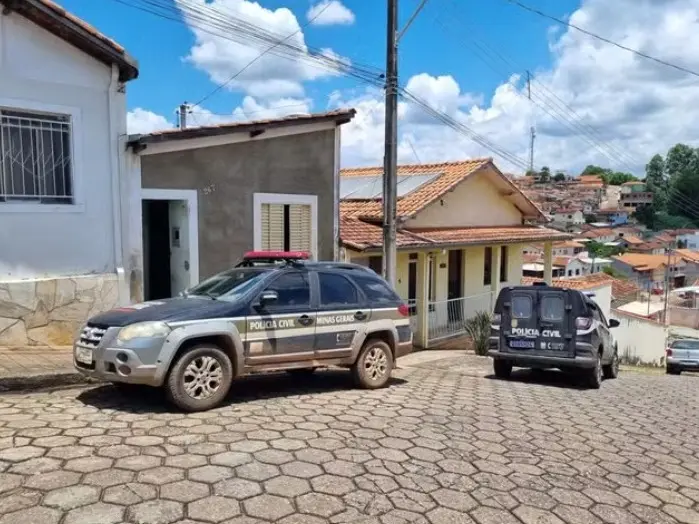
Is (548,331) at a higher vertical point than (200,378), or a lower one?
lower

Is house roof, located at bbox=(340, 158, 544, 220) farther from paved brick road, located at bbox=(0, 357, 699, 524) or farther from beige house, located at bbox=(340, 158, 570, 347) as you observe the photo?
paved brick road, located at bbox=(0, 357, 699, 524)

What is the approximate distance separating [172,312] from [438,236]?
11248 millimetres

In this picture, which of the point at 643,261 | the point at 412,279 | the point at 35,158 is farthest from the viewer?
the point at 643,261

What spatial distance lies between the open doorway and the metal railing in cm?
772

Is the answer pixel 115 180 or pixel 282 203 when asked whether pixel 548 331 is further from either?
pixel 115 180

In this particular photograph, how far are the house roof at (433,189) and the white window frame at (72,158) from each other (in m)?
8.03

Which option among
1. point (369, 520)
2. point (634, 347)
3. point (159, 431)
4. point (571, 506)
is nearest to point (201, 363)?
point (159, 431)

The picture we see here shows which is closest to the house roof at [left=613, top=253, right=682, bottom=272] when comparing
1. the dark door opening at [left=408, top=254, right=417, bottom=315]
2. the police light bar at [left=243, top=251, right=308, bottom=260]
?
the dark door opening at [left=408, top=254, right=417, bottom=315]

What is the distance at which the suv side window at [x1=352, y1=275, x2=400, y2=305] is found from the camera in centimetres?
801

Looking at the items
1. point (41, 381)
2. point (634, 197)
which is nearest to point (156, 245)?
point (41, 381)

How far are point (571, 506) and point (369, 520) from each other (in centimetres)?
153

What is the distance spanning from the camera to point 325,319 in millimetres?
7410

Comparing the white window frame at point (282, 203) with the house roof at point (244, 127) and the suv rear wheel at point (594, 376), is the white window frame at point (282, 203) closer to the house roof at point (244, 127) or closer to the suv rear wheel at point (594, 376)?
the house roof at point (244, 127)

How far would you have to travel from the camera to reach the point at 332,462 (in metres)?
4.77
